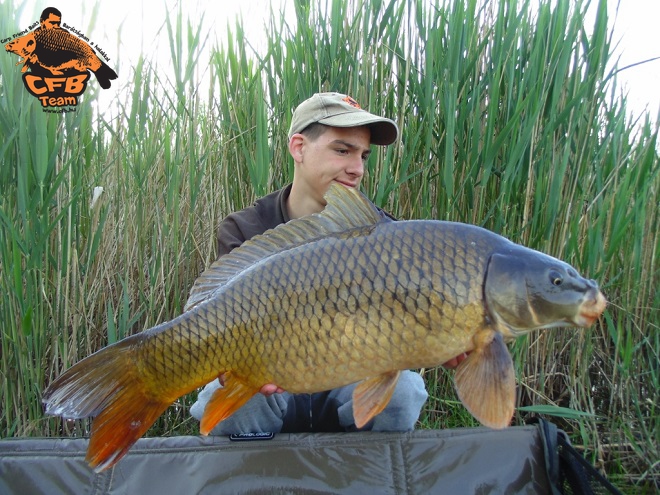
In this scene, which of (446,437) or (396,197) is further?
(396,197)

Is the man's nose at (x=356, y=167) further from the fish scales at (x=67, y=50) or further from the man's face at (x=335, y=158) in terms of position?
the fish scales at (x=67, y=50)

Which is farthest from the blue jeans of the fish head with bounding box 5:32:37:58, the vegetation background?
the fish head with bounding box 5:32:37:58

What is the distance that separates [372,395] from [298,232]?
1.23 ft

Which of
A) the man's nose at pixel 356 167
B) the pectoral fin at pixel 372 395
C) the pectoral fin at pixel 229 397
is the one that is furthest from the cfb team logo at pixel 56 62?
the pectoral fin at pixel 372 395

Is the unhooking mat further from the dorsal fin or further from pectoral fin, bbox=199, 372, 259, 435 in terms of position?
the dorsal fin


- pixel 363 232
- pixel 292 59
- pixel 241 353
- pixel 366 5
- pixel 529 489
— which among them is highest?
pixel 366 5

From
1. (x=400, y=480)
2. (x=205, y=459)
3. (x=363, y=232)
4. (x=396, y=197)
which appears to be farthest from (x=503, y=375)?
(x=396, y=197)

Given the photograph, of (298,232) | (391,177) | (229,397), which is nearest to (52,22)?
(391,177)

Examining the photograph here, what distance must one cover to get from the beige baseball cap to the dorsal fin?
0.59m

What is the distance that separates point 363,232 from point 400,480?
0.74 meters

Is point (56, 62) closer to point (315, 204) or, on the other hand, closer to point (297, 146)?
point (297, 146)

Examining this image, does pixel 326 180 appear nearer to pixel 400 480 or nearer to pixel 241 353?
pixel 241 353

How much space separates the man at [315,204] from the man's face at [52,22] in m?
1.02

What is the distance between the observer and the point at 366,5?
2.12m
